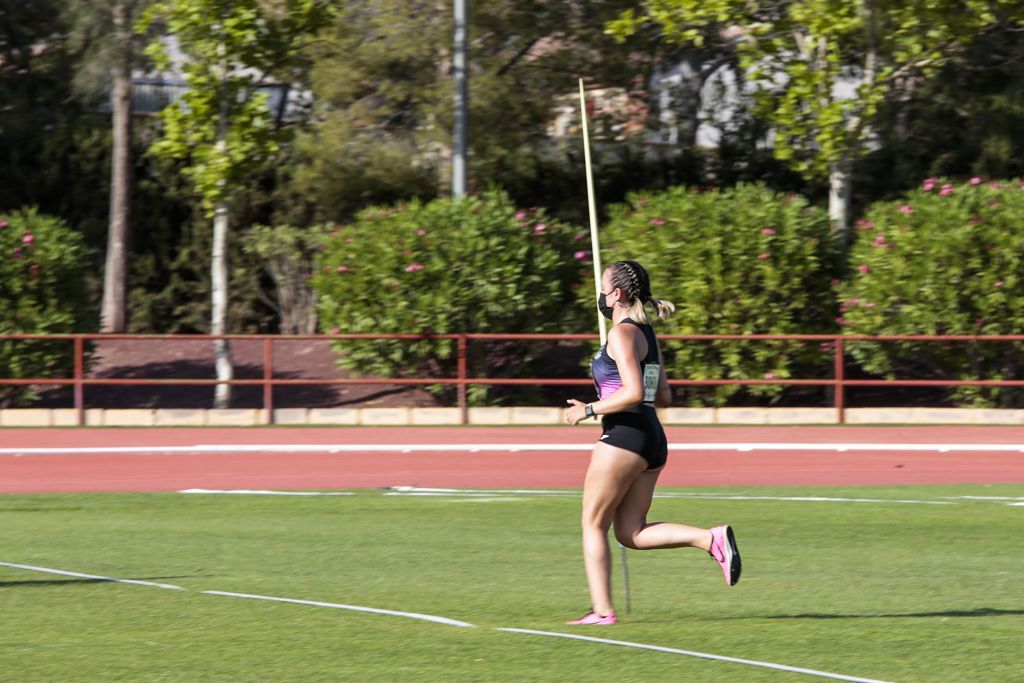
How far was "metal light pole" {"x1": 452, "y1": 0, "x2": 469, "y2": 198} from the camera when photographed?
79.3 ft

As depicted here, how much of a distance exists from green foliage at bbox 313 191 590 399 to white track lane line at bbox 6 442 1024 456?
3.61 m

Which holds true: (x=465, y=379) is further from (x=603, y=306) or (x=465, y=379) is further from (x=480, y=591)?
(x=603, y=306)

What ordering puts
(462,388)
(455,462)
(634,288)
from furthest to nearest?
1. (462,388)
2. (455,462)
3. (634,288)

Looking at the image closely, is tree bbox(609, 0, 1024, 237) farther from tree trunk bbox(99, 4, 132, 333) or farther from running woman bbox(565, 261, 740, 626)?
running woman bbox(565, 261, 740, 626)

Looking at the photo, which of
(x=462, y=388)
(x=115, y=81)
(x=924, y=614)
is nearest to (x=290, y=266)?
(x=115, y=81)

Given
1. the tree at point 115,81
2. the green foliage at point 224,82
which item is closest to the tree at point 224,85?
the green foliage at point 224,82

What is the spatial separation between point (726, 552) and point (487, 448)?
10656 millimetres

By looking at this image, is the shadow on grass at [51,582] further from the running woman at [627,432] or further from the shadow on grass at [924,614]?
the shadow on grass at [924,614]

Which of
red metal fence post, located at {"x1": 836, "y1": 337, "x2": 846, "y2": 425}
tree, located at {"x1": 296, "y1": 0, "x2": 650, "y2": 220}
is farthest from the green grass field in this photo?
tree, located at {"x1": 296, "y1": 0, "x2": 650, "y2": 220}

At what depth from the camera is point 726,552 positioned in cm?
759

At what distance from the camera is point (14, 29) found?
33938 millimetres

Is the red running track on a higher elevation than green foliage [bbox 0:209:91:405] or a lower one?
lower

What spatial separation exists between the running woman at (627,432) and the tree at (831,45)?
627 inches

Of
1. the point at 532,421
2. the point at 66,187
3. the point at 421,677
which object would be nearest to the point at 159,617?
the point at 421,677
